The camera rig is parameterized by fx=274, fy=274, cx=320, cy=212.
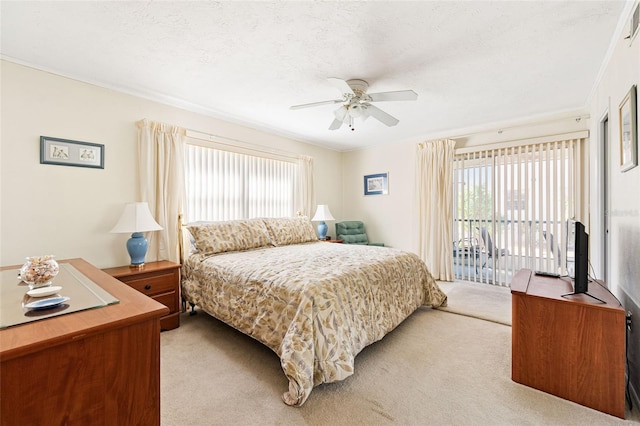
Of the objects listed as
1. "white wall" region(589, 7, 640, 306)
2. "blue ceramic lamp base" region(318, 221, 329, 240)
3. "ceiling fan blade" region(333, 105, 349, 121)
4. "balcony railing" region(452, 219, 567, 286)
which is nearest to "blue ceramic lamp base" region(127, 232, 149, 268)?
"ceiling fan blade" region(333, 105, 349, 121)

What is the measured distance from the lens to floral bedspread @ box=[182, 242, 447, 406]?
180cm

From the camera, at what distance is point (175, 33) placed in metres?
2.02

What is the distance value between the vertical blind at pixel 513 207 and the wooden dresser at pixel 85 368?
4.51m

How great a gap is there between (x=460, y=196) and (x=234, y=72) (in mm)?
3811

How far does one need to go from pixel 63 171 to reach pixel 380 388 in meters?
3.33

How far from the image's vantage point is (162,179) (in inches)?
124

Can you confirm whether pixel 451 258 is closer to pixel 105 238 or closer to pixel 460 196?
pixel 460 196

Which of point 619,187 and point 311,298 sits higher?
point 619,187

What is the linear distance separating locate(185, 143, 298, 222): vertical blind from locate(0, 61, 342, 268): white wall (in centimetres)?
64

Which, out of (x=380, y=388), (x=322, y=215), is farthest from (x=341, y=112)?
(x=380, y=388)

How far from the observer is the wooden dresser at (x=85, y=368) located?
2.68 feet

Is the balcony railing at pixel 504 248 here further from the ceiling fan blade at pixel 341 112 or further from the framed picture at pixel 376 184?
the ceiling fan blade at pixel 341 112

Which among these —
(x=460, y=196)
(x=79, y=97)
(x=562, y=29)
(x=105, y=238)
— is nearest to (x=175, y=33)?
(x=79, y=97)

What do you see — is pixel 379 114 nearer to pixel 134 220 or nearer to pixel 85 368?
pixel 134 220
